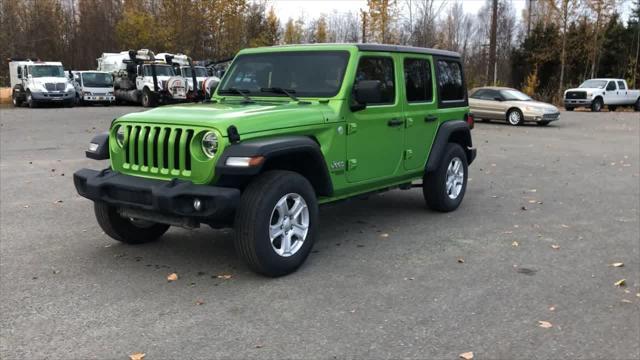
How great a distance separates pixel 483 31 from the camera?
66750mm

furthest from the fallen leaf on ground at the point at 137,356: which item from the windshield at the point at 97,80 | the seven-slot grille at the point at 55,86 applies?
the windshield at the point at 97,80

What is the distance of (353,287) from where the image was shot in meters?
4.61

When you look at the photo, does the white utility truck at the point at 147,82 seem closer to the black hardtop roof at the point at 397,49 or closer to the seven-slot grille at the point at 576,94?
the black hardtop roof at the point at 397,49

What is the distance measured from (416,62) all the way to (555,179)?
4689mm

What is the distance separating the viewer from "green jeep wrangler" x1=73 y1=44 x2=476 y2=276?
444 cm

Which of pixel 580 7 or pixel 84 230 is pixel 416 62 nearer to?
pixel 84 230

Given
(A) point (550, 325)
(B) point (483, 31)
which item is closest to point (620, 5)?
(B) point (483, 31)

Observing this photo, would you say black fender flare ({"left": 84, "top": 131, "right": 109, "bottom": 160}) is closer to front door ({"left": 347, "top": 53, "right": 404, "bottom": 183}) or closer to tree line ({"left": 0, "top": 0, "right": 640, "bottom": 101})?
front door ({"left": 347, "top": 53, "right": 404, "bottom": 183})

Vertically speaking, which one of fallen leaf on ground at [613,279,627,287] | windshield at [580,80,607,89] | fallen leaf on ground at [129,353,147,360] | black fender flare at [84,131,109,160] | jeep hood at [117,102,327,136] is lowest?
fallen leaf on ground at [613,279,627,287]

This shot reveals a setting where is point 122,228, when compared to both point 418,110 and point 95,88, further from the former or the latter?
point 95,88

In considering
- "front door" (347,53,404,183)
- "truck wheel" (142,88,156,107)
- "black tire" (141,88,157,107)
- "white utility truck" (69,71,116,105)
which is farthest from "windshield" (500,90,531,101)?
"white utility truck" (69,71,116,105)

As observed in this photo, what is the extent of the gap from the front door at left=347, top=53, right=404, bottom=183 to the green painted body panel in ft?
0.03

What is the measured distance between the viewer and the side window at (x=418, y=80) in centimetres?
648

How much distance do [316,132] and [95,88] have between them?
90.7ft
